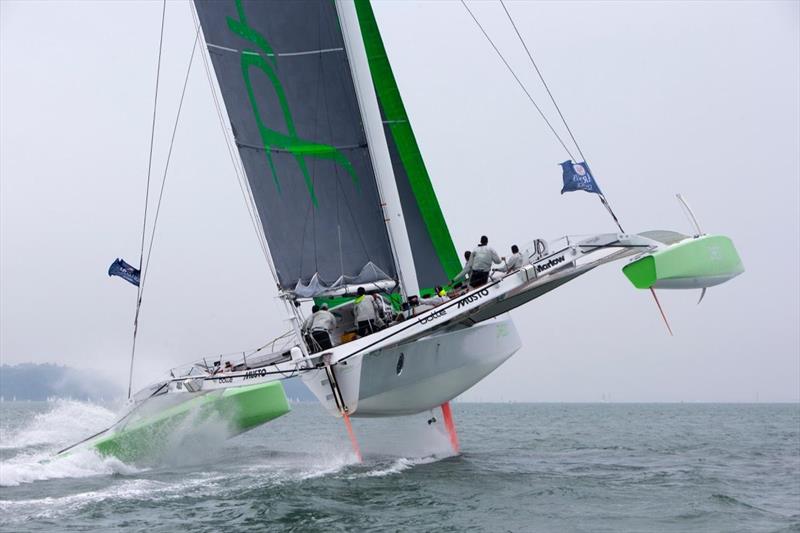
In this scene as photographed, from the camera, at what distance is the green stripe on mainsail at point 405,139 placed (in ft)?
47.1

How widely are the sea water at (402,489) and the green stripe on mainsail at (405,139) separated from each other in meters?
2.71

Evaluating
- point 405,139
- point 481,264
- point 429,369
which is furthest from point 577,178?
point 405,139

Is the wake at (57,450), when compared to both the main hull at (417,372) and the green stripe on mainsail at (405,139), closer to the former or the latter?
the main hull at (417,372)

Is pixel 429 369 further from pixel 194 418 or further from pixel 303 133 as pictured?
pixel 303 133

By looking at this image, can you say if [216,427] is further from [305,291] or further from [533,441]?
[533,441]

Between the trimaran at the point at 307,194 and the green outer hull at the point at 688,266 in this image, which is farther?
the trimaran at the point at 307,194

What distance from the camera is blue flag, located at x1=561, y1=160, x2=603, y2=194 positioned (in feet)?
36.5

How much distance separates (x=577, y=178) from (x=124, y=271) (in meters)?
6.97

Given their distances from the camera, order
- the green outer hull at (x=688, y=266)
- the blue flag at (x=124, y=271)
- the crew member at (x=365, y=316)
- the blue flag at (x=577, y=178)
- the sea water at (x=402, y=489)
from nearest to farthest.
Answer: the sea water at (x=402, y=489)
the green outer hull at (x=688, y=266)
the blue flag at (x=577, y=178)
the crew member at (x=365, y=316)
the blue flag at (x=124, y=271)

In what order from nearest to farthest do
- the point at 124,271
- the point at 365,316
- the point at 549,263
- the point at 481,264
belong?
the point at 549,263 → the point at 481,264 → the point at 365,316 → the point at 124,271

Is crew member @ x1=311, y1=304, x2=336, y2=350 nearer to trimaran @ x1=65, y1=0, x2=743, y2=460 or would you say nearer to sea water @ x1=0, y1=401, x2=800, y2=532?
trimaran @ x1=65, y1=0, x2=743, y2=460

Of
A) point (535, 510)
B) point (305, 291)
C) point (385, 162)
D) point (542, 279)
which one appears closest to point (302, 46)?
point (385, 162)

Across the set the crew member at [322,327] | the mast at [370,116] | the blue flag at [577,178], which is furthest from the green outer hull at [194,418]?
the blue flag at [577,178]

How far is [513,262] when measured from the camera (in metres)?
11.4
